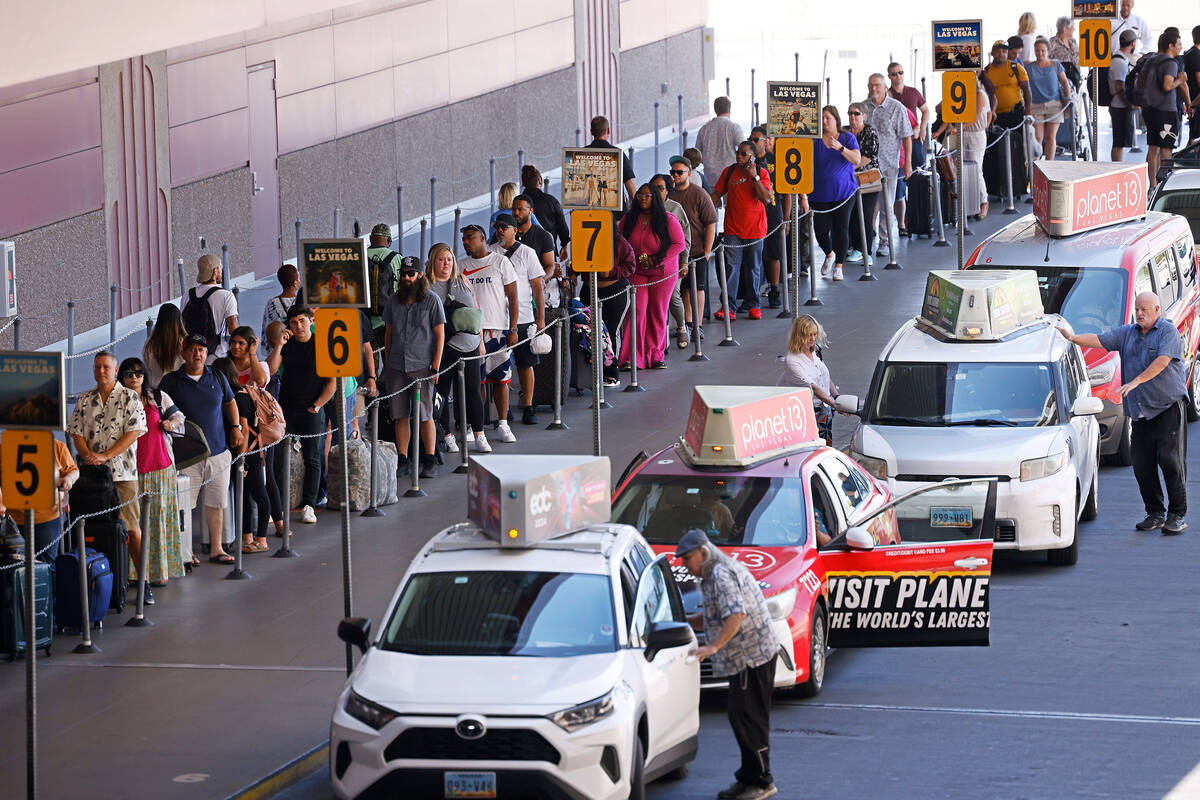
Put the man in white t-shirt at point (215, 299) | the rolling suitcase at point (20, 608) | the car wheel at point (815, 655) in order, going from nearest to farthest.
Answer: the car wheel at point (815, 655) < the rolling suitcase at point (20, 608) < the man in white t-shirt at point (215, 299)

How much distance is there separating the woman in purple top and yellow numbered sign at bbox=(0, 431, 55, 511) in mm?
16444

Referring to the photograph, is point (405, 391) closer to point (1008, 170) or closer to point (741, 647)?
point (741, 647)

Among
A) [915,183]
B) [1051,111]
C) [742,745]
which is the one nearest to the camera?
[742,745]

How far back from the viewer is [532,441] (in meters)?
20.9

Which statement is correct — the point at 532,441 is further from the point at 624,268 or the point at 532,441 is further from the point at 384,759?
the point at 384,759

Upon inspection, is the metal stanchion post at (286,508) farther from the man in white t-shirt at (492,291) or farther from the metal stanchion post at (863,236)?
the metal stanchion post at (863,236)

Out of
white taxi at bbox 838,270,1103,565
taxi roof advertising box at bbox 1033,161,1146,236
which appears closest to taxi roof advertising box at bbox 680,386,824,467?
white taxi at bbox 838,270,1103,565

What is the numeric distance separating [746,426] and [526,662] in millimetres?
4039

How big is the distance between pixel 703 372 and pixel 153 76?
7.50m

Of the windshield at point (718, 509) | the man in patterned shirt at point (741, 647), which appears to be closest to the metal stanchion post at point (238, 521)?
the windshield at point (718, 509)

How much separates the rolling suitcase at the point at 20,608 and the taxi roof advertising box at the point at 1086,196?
1178 centimetres

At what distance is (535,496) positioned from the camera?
11461mm

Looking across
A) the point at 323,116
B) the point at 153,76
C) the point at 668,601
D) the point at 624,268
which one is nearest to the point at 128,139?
the point at 153,76

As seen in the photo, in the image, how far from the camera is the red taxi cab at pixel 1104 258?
20781 mm
